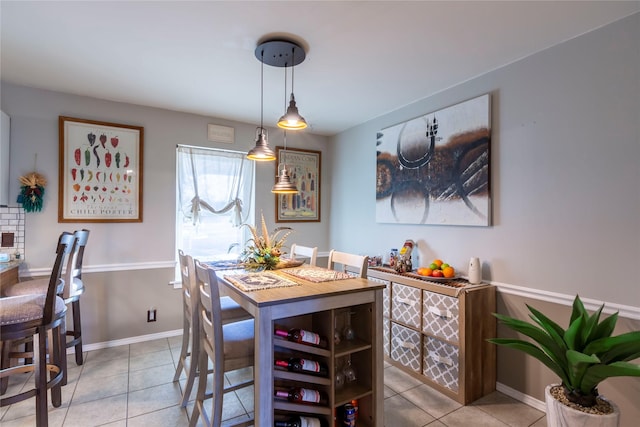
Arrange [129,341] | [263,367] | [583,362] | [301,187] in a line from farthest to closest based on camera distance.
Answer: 1. [301,187]
2. [129,341]
3. [263,367]
4. [583,362]

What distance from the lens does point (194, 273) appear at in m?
1.88

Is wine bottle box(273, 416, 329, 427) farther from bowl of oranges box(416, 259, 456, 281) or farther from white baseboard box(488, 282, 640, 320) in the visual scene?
white baseboard box(488, 282, 640, 320)

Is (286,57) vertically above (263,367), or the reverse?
(286,57)

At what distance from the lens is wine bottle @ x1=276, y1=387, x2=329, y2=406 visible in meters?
1.62

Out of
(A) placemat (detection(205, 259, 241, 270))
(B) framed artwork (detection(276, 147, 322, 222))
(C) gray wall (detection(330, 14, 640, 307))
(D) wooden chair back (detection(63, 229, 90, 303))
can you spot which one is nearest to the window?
(B) framed artwork (detection(276, 147, 322, 222))

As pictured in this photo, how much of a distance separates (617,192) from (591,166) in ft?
0.68

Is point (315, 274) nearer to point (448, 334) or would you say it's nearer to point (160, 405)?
point (448, 334)

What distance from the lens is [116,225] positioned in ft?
10.1

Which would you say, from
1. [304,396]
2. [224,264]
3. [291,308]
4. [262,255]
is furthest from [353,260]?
[224,264]

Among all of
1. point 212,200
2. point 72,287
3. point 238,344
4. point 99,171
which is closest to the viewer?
point 238,344

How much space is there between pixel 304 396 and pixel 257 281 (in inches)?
27.4

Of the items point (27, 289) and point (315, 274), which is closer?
→ point (315, 274)

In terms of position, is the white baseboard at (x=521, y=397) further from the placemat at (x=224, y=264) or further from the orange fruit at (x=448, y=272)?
the placemat at (x=224, y=264)

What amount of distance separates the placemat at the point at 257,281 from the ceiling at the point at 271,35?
157cm
